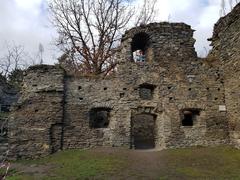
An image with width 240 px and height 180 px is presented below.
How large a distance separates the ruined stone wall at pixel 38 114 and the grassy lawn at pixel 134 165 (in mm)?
684

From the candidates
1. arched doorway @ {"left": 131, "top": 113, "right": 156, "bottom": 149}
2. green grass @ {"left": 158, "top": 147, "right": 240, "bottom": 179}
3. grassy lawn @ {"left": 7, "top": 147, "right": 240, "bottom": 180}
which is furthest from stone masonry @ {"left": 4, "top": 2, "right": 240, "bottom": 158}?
arched doorway @ {"left": 131, "top": 113, "right": 156, "bottom": 149}

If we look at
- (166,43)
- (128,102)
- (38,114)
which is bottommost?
(38,114)

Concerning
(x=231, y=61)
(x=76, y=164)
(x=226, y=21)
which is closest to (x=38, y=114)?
(x=76, y=164)

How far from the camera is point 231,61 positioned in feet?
37.0

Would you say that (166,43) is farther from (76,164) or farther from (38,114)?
(76,164)

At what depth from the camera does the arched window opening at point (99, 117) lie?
38.4ft

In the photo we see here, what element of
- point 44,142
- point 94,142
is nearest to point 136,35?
point 94,142

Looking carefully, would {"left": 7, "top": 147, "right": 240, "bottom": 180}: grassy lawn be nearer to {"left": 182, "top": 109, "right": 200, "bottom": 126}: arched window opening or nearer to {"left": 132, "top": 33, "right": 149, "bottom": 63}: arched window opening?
{"left": 182, "top": 109, "right": 200, "bottom": 126}: arched window opening

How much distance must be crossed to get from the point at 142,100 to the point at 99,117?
2161 millimetres

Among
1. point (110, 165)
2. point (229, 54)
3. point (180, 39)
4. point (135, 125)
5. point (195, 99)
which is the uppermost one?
point (180, 39)

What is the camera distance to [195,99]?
11.8 m

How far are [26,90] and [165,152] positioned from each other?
577 centimetres

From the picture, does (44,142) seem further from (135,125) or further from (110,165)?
(135,125)

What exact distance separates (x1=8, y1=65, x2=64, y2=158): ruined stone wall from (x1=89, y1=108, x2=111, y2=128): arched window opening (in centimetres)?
131
